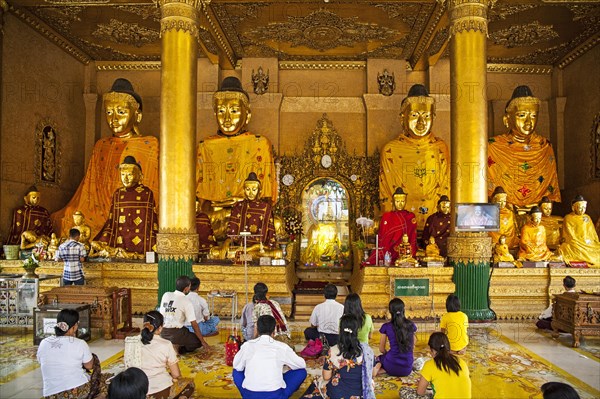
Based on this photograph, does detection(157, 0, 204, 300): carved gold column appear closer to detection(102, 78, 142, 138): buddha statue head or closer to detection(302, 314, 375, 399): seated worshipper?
detection(102, 78, 142, 138): buddha statue head

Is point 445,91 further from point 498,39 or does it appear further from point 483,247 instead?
point 483,247

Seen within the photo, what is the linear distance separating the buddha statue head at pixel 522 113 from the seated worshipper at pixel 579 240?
102 inches

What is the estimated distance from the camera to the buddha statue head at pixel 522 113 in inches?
430

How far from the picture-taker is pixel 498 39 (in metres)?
11.0

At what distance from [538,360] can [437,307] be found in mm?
2172

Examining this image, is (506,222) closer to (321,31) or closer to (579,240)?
(579,240)

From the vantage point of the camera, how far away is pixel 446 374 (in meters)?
3.33

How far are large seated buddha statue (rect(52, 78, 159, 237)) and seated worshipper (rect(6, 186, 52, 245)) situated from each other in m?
0.85

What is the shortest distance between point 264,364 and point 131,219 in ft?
21.5

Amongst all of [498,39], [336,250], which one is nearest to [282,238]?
[336,250]

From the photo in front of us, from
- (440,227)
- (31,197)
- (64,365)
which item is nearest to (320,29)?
(440,227)

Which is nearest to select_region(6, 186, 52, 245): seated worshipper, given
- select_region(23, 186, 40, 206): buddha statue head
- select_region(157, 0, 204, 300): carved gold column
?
select_region(23, 186, 40, 206): buddha statue head

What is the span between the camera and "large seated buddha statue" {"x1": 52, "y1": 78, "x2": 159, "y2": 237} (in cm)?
1083

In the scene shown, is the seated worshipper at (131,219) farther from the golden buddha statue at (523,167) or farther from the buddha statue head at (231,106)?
the golden buddha statue at (523,167)
